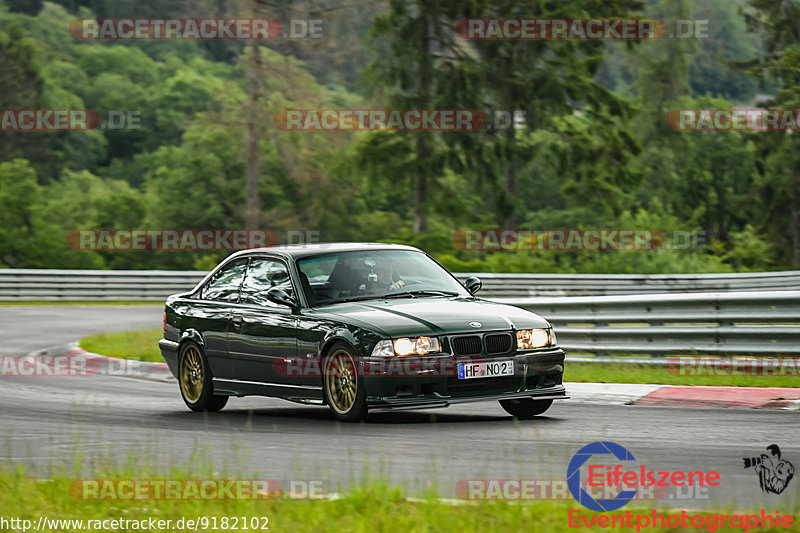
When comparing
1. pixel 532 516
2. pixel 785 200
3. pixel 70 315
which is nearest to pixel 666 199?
pixel 785 200

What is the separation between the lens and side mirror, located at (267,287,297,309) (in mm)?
10688

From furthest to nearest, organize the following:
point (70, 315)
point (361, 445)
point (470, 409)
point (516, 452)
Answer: point (70, 315), point (470, 409), point (361, 445), point (516, 452)

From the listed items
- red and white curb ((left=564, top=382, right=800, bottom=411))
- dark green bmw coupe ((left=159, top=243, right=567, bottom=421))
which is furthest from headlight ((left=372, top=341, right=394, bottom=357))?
red and white curb ((left=564, top=382, right=800, bottom=411))

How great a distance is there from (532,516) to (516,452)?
233cm

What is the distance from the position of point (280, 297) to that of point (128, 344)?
9.81 metres

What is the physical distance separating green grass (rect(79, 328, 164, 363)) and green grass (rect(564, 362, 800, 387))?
6166mm

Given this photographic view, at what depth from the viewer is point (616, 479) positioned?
6.77 m

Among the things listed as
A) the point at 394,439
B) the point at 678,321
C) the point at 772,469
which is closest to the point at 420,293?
the point at 394,439

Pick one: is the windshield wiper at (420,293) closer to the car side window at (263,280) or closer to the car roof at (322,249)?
the car roof at (322,249)

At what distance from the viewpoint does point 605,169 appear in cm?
4756

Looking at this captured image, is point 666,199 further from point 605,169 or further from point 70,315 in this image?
point 70,315

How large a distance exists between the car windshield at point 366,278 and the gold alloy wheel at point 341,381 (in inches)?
30.4

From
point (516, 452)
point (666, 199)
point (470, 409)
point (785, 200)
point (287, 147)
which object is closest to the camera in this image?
point (516, 452)

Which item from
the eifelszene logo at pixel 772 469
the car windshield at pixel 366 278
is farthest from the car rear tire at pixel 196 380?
the eifelszene logo at pixel 772 469
